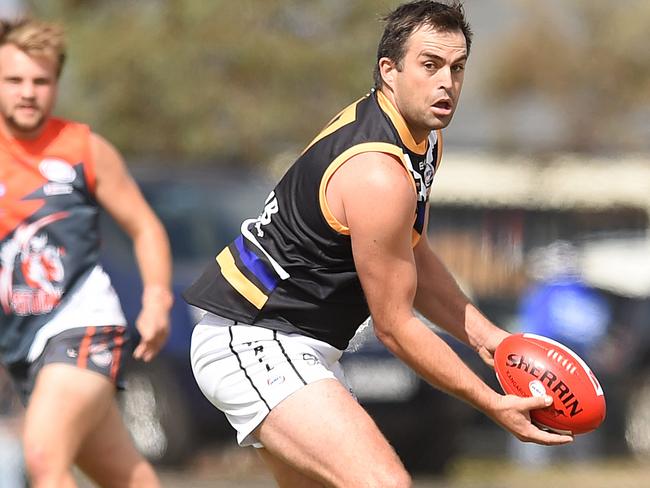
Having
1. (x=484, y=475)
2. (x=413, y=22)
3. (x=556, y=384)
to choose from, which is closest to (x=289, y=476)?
(x=556, y=384)

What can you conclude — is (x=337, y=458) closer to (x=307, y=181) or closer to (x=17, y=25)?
(x=307, y=181)

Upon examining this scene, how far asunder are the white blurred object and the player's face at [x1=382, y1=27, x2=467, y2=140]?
816 cm

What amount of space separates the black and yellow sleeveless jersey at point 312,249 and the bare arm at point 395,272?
0.09 meters

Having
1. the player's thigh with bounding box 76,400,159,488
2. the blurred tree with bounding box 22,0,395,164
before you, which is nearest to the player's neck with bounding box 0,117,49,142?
the player's thigh with bounding box 76,400,159,488

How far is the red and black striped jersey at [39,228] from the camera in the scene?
5832 mm

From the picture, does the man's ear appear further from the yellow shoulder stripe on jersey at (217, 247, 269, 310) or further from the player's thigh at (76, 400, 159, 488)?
the player's thigh at (76, 400, 159, 488)

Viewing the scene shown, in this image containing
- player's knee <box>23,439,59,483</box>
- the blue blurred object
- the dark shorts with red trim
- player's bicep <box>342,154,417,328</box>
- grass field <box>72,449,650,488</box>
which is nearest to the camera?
player's bicep <box>342,154,417,328</box>

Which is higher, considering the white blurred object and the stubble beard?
the stubble beard

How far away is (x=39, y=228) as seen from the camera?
229 inches

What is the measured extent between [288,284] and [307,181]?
345mm

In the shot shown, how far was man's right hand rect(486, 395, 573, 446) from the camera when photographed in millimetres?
4551

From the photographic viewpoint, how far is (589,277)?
12180 millimetres

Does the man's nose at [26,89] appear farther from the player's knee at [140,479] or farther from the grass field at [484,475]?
the grass field at [484,475]

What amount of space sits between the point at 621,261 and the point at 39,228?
30.1 ft
